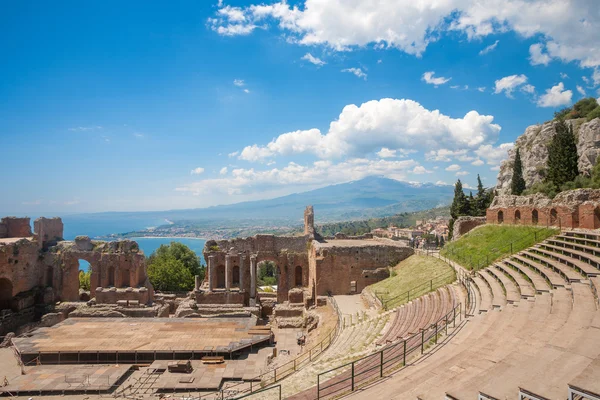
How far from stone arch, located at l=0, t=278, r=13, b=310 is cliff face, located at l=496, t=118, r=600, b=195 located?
61.0 m

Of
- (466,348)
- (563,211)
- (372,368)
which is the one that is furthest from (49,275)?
(563,211)

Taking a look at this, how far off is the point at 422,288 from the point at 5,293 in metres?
36.8

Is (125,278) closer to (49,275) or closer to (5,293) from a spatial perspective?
(49,275)

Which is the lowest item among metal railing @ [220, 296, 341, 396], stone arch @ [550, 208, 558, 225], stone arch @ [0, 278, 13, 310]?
metal railing @ [220, 296, 341, 396]

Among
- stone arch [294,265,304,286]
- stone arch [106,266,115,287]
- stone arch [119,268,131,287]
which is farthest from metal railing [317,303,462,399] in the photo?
stone arch [106,266,115,287]

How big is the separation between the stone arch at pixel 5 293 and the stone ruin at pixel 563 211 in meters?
44.1

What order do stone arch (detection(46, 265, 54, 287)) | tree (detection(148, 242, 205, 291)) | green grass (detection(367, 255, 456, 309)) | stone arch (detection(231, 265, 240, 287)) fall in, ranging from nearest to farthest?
green grass (detection(367, 255, 456, 309)) → stone arch (detection(46, 265, 54, 287)) → stone arch (detection(231, 265, 240, 287)) → tree (detection(148, 242, 205, 291))

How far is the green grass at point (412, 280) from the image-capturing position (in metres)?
22.6

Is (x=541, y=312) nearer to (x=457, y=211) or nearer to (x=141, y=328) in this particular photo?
(x=141, y=328)

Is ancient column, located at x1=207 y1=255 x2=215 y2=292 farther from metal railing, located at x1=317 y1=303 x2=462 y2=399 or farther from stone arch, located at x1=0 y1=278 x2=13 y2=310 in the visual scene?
metal railing, located at x1=317 y1=303 x2=462 y2=399

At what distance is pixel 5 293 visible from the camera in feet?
110

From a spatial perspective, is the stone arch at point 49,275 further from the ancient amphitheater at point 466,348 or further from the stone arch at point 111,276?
the ancient amphitheater at point 466,348

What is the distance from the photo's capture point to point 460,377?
8836 mm

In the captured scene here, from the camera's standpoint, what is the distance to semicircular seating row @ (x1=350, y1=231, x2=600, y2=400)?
766 centimetres
